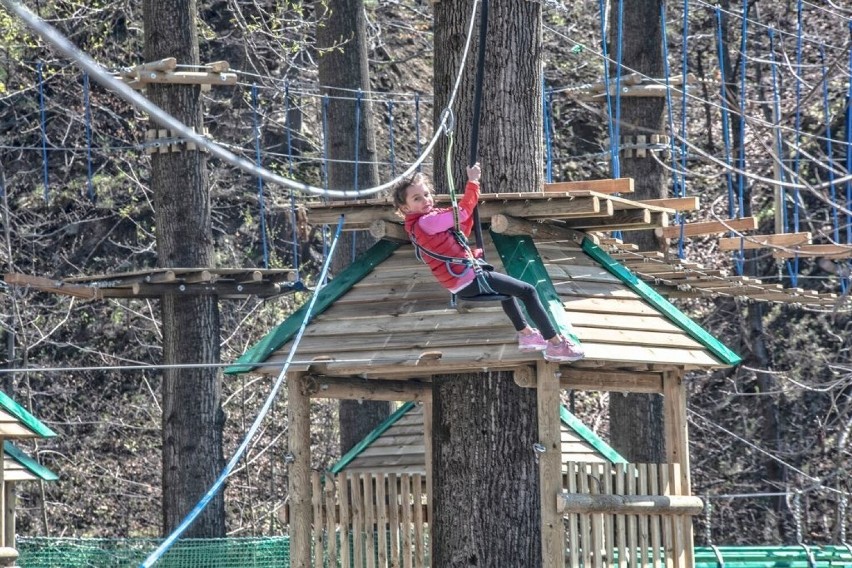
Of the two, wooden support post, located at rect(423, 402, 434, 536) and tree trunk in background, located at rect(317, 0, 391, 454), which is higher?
tree trunk in background, located at rect(317, 0, 391, 454)

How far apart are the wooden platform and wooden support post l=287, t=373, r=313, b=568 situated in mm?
2619

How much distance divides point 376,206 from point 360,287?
680 millimetres

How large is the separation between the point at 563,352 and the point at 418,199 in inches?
46.0

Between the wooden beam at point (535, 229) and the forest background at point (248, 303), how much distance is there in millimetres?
9573

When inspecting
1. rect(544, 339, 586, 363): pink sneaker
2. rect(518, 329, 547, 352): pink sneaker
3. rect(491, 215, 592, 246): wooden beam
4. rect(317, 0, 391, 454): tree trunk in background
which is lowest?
rect(544, 339, 586, 363): pink sneaker

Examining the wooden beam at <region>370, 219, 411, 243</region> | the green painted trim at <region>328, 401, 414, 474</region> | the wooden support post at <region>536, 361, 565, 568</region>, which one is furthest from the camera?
the green painted trim at <region>328, 401, 414, 474</region>

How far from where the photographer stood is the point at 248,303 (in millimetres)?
20219

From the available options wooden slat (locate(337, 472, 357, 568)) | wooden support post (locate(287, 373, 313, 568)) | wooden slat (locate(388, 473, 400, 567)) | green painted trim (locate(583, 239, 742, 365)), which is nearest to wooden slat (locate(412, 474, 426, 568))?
wooden slat (locate(388, 473, 400, 567))

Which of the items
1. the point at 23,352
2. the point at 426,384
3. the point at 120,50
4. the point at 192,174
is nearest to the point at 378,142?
the point at 120,50

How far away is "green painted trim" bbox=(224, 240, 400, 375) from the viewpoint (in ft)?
28.3

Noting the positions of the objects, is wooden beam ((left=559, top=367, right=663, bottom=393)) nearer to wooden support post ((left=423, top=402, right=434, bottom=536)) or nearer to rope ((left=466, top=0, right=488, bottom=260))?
wooden support post ((left=423, top=402, right=434, bottom=536))

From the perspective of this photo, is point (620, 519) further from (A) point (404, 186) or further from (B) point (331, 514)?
(A) point (404, 186)

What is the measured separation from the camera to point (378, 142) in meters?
20.8

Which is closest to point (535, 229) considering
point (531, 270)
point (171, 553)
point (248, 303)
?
point (531, 270)
